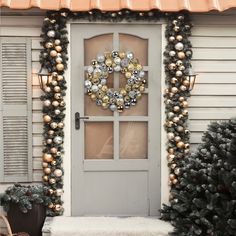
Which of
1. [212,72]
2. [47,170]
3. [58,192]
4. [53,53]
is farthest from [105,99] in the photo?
[212,72]

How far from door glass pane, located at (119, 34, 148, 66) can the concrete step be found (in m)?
1.65

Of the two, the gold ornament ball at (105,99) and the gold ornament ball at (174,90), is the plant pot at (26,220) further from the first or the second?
the gold ornament ball at (174,90)

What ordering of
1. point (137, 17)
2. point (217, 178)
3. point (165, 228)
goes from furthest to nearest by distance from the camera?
point (137, 17), point (165, 228), point (217, 178)

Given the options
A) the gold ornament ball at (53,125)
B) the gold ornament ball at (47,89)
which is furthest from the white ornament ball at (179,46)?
the gold ornament ball at (53,125)

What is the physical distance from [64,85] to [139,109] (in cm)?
83

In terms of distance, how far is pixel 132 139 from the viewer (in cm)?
554

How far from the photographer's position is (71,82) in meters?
5.41

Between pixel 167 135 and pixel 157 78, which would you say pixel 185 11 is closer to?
pixel 157 78

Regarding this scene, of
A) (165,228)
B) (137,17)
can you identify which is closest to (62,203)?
(165,228)

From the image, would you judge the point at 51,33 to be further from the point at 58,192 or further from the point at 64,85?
the point at 58,192

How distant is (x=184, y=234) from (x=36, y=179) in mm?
1680

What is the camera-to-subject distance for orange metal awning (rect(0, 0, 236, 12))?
510cm

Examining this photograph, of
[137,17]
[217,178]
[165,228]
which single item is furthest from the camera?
[137,17]

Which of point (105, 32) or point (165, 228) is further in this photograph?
point (105, 32)
